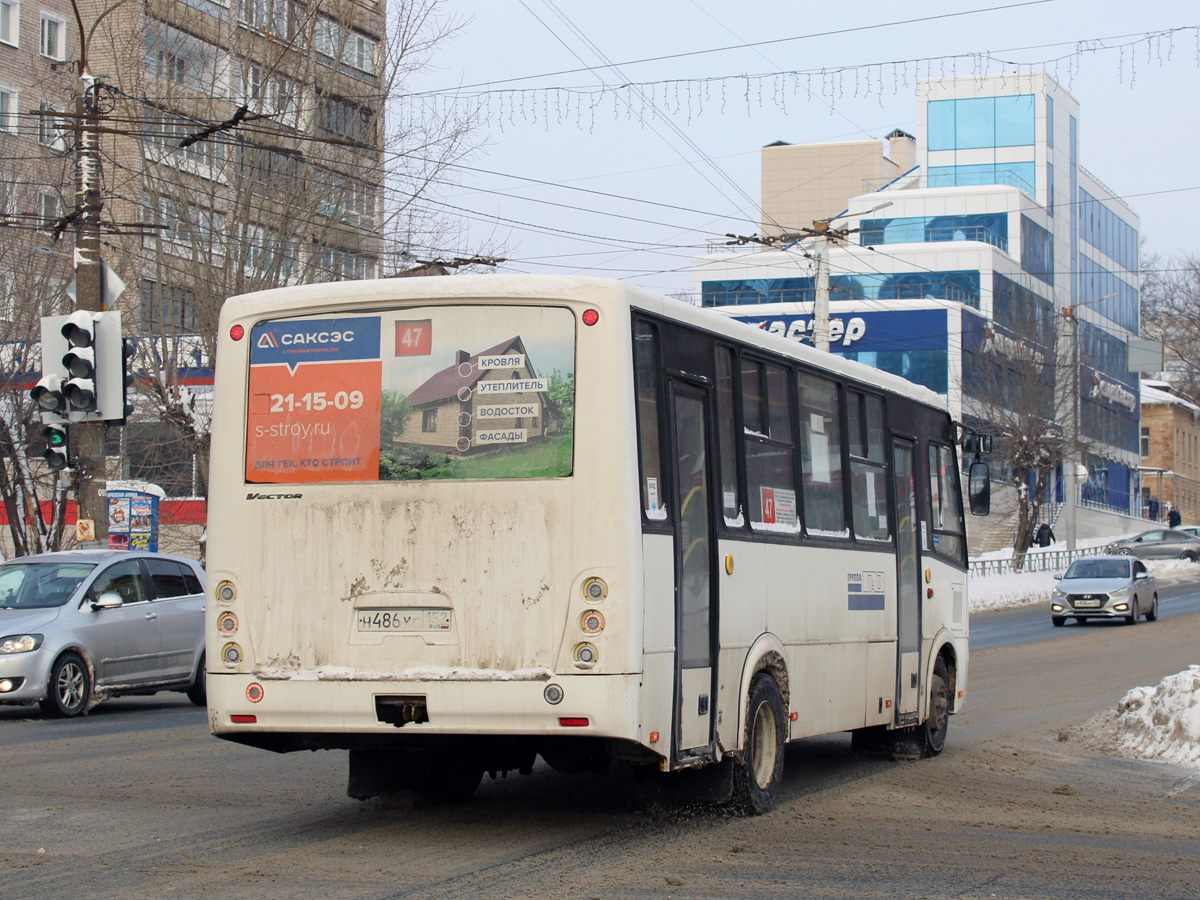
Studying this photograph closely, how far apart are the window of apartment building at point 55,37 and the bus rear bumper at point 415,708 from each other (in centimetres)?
5104

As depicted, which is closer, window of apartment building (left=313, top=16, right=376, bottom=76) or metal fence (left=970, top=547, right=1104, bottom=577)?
window of apartment building (left=313, top=16, right=376, bottom=76)

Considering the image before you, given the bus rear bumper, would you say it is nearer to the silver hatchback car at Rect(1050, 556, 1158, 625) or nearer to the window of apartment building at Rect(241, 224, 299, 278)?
the window of apartment building at Rect(241, 224, 299, 278)

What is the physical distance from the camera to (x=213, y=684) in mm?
8102

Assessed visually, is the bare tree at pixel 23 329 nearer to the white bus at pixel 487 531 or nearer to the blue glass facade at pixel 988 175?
the white bus at pixel 487 531

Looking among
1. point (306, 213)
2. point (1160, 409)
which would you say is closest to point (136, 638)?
point (306, 213)

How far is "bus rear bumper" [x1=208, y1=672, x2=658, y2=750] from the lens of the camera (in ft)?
24.5

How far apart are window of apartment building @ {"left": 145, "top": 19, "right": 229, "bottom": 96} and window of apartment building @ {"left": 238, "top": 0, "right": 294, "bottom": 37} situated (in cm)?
81

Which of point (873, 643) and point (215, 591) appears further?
point (873, 643)

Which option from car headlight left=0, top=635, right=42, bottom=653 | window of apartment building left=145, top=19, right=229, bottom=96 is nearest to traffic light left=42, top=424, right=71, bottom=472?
car headlight left=0, top=635, right=42, bottom=653

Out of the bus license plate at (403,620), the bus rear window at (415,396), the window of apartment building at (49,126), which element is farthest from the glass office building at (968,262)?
the bus license plate at (403,620)

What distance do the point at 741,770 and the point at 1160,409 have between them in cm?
9731

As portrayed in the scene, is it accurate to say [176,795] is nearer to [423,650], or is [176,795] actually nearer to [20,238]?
[423,650]

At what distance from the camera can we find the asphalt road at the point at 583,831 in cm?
707

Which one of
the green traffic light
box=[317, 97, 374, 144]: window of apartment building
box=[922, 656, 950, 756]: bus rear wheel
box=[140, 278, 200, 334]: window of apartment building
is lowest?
box=[922, 656, 950, 756]: bus rear wheel
